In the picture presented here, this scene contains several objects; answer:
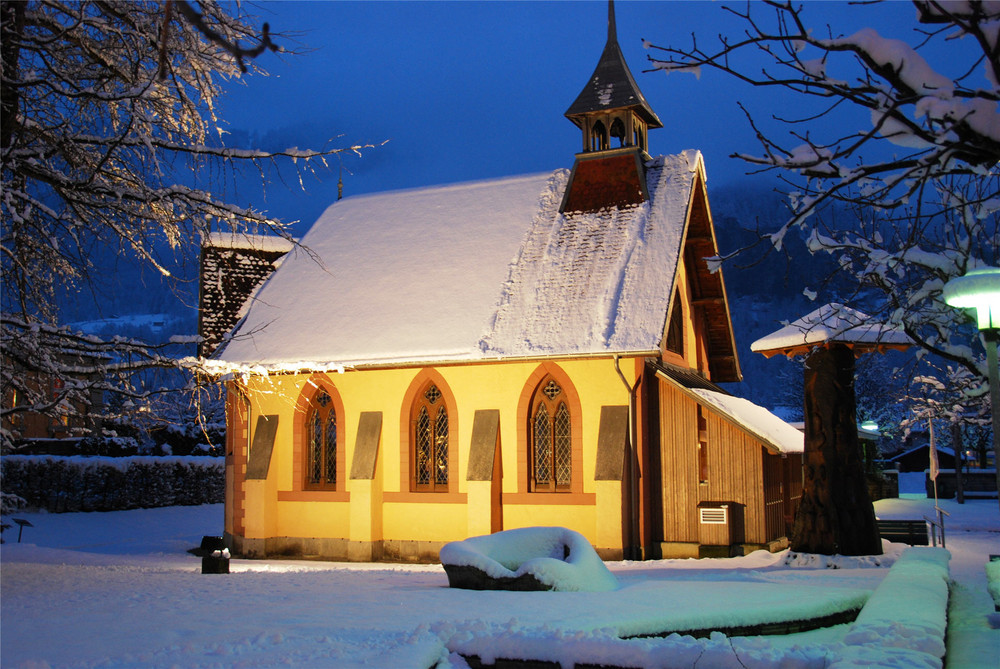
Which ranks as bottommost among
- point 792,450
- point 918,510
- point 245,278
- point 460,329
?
point 918,510

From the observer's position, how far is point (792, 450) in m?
20.0

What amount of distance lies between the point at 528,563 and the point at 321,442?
37.2ft

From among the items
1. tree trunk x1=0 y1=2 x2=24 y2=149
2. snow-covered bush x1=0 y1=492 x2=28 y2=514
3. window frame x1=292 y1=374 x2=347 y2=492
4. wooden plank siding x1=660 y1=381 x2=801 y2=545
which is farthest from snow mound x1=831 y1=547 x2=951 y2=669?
window frame x1=292 y1=374 x2=347 y2=492

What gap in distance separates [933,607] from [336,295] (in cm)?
1757

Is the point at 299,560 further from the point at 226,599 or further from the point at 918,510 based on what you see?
the point at 918,510

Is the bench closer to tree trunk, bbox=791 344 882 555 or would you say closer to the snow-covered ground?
the snow-covered ground

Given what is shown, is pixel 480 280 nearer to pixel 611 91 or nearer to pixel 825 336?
pixel 611 91

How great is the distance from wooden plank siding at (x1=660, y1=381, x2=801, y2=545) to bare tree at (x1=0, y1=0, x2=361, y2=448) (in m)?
11.3

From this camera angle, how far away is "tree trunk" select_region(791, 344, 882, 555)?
15.8 metres

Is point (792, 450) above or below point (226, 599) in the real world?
above

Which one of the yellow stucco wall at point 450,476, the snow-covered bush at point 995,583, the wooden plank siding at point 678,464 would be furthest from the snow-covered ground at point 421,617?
the yellow stucco wall at point 450,476

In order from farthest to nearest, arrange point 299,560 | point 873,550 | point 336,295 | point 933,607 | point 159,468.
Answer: point 159,468
point 336,295
point 299,560
point 873,550
point 933,607

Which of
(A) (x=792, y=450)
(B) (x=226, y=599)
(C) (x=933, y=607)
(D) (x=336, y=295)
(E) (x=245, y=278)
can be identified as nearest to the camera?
(C) (x=933, y=607)

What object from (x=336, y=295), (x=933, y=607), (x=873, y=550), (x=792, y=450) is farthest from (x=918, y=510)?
(x=933, y=607)
